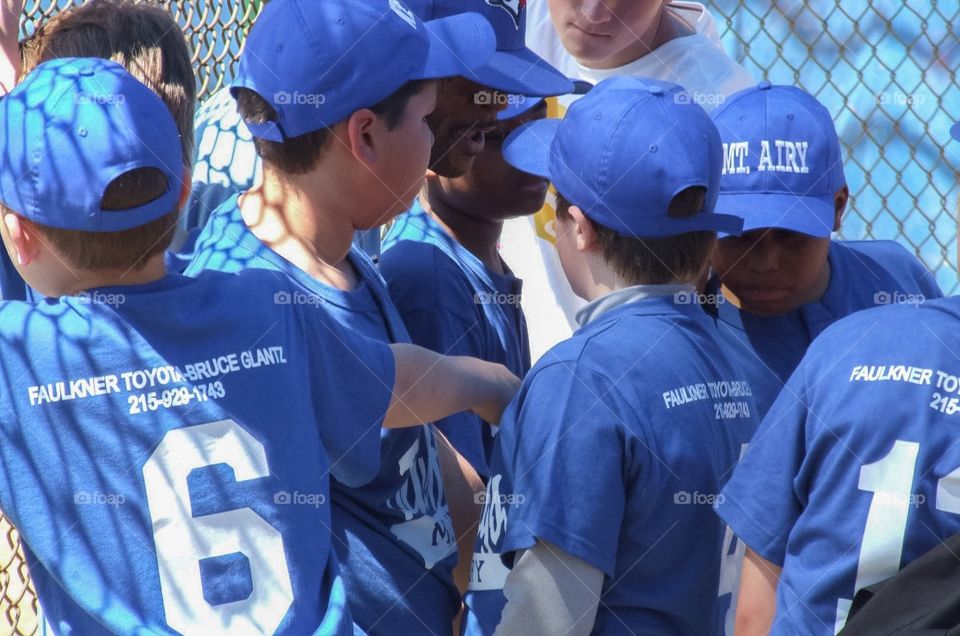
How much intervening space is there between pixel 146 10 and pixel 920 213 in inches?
178

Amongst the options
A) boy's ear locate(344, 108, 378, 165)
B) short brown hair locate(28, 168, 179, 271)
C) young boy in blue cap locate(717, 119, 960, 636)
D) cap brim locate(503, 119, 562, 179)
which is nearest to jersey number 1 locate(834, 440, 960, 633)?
young boy in blue cap locate(717, 119, 960, 636)

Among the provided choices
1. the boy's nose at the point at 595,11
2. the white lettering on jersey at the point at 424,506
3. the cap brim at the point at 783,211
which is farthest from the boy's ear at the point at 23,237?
the boy's nose at the point at 595,11

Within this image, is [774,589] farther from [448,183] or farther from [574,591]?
[448,183]

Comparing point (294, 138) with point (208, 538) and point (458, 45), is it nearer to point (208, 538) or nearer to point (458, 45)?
point (458, 45)

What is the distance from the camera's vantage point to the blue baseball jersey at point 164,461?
1571mm

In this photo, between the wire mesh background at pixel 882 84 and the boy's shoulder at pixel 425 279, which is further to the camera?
the wire mesh background at pixel 882 84

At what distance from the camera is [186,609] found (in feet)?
→ 5.24

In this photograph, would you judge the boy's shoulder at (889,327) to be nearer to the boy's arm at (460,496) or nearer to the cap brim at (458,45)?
the boy's arm at (460,496)

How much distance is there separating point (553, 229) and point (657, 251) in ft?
4.84

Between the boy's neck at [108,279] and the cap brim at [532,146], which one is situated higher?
the boy's neck at [108,279]

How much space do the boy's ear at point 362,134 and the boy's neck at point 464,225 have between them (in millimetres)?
386

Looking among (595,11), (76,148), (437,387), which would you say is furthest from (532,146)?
(595,11)

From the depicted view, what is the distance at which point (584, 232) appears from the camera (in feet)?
6.52

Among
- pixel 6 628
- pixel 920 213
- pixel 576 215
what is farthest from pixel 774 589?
pixel 920 213
